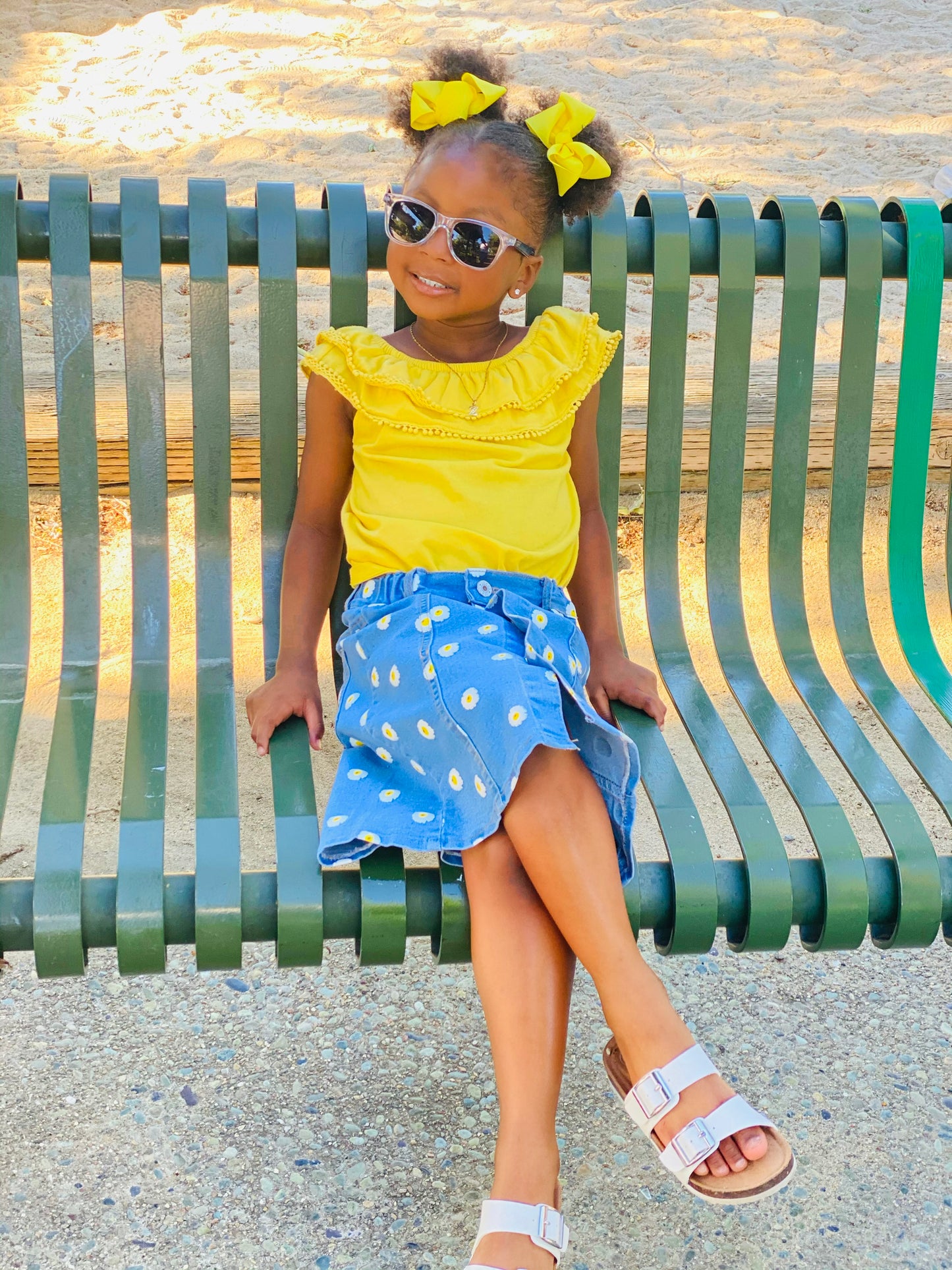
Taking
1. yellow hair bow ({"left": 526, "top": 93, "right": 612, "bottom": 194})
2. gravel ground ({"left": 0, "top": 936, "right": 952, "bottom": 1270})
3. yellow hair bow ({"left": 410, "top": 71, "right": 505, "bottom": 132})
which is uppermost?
yellow hair bow ({"left": 410, "top": 71, "right": 505, "bottom": 132})

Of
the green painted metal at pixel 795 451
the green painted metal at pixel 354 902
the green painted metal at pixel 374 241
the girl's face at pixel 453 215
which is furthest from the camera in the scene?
the green painted metal at pixel 795 451

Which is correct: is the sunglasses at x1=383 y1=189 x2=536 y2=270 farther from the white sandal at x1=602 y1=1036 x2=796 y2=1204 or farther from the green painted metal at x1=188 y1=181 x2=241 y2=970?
the white sandal at x1=602 y1=1036 x2=796 y2=1204

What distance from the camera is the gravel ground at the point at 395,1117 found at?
6.30ft

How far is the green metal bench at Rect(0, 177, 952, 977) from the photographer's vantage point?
1.68 meters

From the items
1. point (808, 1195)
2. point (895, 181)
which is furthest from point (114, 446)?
point (895, 181)

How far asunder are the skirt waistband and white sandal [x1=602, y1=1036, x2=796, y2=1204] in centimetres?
73

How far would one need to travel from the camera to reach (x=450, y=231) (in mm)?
2004

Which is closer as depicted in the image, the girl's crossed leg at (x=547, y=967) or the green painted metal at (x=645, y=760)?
the girl's crossed leg at (x=547, y=967)

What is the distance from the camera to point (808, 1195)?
202 cm

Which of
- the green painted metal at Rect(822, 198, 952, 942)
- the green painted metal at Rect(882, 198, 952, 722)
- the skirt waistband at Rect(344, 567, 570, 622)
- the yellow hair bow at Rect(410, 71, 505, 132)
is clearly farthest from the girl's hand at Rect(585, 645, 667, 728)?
the yellow hair bow at Rect(410, 71, 505, 132)

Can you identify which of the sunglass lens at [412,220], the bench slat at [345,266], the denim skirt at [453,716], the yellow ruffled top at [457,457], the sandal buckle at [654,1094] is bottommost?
the sandal buckle at [654,1094]

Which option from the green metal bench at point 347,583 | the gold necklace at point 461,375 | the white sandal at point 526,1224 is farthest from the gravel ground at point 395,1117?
the gold necklace at point 461,375

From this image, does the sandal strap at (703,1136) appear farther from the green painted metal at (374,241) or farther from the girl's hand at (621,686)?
the green painted metal at (374,241)

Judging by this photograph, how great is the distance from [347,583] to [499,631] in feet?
1.42
